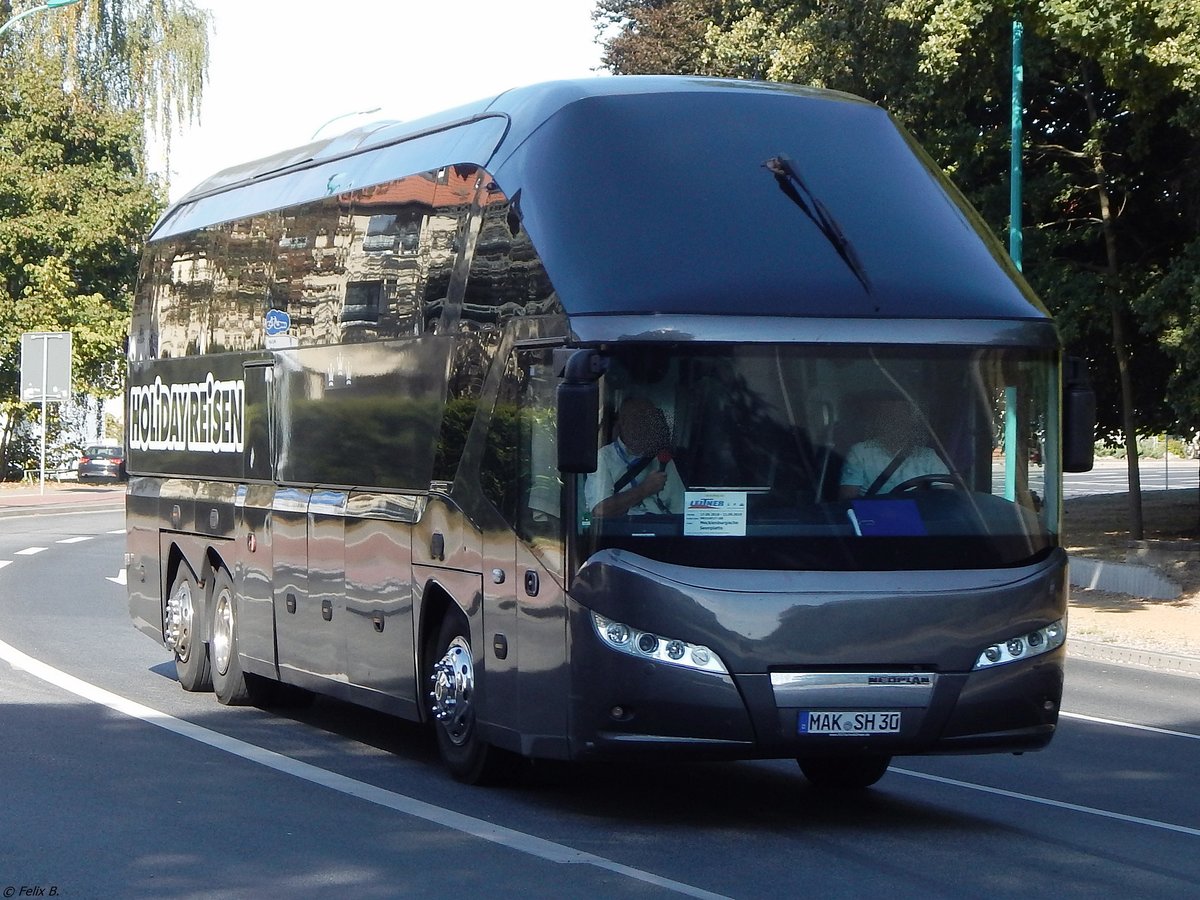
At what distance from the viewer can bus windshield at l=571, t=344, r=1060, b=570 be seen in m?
8.92

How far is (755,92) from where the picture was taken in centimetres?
1016

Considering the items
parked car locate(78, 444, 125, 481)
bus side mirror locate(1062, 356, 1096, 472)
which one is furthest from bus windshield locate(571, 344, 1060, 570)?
parked car locate(78, 444, 125, 481)

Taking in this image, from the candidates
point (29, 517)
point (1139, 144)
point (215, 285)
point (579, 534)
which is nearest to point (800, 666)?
point (579, 534)

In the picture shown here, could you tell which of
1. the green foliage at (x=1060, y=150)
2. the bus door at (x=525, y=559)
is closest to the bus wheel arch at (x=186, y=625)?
the bus door at (x=525, y=559)

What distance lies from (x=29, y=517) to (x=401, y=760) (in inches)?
1373

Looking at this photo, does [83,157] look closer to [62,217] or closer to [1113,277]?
[62,217]

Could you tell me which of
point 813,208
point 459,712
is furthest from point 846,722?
point 813,208

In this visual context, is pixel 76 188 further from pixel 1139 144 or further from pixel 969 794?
pixel 969 794

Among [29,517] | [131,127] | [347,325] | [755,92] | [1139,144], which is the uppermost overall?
[131,127]

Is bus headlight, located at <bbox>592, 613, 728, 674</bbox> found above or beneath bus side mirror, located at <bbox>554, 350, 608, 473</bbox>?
beneath

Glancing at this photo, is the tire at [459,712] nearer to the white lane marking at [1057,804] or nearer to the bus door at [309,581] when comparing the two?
the bus door at [309,581]

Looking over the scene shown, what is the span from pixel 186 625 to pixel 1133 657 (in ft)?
30.8

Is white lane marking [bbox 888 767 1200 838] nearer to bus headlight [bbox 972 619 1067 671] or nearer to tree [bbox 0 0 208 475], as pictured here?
bus headlight [bbox 972 619 1067 671]

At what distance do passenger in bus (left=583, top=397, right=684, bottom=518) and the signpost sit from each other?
4115cm
